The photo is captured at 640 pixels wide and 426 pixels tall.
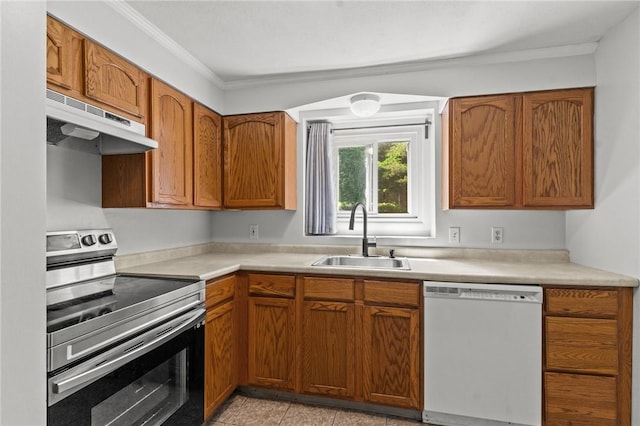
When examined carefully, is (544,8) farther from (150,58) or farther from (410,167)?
(150,58)

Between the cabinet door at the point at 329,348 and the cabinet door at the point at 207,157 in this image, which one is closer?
the cabinet door at the point at 329,348

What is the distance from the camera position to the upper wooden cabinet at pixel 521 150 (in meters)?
2.12

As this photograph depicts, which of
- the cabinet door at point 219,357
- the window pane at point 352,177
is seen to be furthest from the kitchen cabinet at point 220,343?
the window pane at point 352,177

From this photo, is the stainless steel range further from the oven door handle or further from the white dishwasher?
the white dishwasher

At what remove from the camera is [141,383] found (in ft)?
4.74

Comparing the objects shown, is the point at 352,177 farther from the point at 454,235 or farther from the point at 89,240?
the point at 89,240

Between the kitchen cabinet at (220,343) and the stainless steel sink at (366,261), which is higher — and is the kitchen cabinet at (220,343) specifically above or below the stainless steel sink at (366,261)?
below

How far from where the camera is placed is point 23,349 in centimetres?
47

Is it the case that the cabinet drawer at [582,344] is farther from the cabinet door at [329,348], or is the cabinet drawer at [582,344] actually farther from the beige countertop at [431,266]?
the cabinet door at [329,348]

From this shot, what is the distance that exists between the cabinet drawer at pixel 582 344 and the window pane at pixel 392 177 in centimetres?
136

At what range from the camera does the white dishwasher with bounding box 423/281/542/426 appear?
1.83 meters

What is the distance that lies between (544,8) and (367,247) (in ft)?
5.75

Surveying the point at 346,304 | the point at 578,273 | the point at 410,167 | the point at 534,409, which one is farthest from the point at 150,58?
the point at 534,409

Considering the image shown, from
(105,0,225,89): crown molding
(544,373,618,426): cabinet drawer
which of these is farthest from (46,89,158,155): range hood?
(544,373,618,426): cabinet drawer
